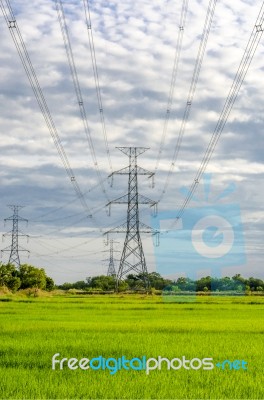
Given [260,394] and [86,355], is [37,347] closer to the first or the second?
[86,355]

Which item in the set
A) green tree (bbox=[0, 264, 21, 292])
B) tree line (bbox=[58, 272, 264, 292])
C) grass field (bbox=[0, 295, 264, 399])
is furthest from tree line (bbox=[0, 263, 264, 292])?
grass field (bbox=[0, 295, 264, 399])

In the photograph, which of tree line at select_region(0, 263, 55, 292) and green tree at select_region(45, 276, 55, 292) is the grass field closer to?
tree line at select_region(0, 263, 55, 292)

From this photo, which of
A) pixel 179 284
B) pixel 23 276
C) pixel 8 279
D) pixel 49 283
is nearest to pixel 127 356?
pixel 8 279

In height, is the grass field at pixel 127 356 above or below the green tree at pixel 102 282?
below

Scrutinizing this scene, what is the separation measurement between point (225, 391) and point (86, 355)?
6253 mm

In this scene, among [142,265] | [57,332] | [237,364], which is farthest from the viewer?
[142,265]

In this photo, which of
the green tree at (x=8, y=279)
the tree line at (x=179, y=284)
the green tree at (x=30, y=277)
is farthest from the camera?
the tree line at (x=179, y=284)

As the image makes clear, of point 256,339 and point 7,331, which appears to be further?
point 7,331

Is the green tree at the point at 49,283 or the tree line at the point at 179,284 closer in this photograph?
the green tree at the point at 49,283

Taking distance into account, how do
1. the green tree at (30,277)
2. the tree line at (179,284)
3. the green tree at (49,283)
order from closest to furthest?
1. the green tree at (30,277)
2. the green tree at (49,283)
3. the tree line at (179,284)

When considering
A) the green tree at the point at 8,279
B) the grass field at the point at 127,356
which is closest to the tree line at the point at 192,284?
the green tree at the point at 8,279

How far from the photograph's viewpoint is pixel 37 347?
19969mm

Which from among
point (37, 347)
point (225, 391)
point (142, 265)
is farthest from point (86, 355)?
point (142, 265)

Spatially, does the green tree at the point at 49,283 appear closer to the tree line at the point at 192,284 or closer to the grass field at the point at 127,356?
the tree line at the point at 192,284
